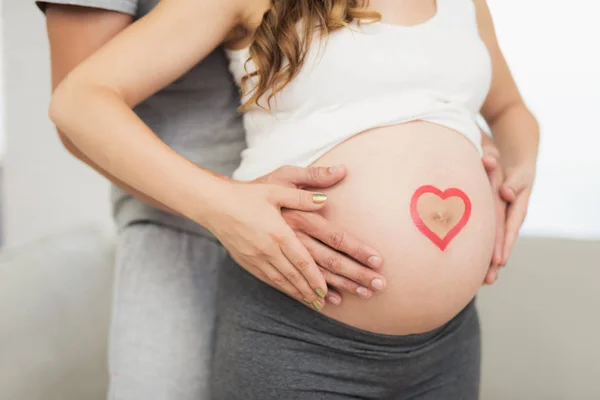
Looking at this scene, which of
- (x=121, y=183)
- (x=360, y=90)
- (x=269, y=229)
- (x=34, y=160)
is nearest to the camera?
(x=269, y=229)

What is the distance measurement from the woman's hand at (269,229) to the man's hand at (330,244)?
0.02 metres

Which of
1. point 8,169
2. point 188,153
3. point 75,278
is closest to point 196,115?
point 188,153

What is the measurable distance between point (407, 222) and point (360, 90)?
0.64ft

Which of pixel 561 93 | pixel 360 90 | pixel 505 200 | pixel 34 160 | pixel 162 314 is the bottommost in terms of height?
pixel 34 160

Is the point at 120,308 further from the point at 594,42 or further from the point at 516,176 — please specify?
the point at 594,42

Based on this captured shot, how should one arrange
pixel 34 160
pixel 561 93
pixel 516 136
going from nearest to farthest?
A: pixel 516 136, pixel 561 93, pixel 34 160

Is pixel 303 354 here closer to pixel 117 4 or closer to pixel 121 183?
pixel 121 183

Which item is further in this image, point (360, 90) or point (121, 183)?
point (121, 183)

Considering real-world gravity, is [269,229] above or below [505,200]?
above

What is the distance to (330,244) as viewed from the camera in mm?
685

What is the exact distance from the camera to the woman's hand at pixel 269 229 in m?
0.65

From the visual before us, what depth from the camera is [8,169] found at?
7.22 feet

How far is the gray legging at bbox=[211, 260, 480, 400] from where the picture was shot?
73 centimetres

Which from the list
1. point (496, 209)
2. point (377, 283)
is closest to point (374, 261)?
point (377, 283)
